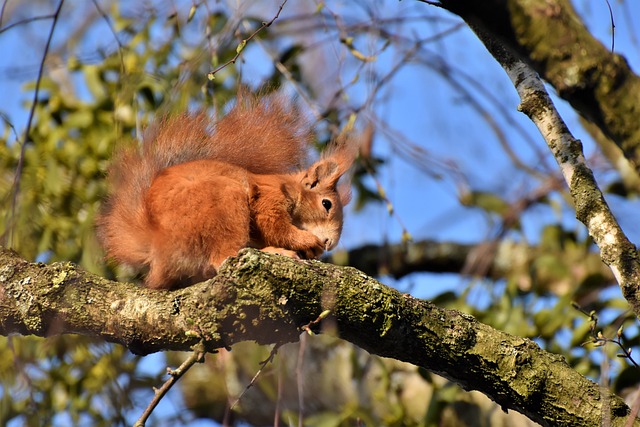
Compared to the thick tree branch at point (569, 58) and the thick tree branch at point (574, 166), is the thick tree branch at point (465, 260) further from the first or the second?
the thick tree branch at point (569, 58)

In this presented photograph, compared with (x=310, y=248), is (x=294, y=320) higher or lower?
lower

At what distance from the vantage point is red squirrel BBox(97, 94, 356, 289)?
185 cm

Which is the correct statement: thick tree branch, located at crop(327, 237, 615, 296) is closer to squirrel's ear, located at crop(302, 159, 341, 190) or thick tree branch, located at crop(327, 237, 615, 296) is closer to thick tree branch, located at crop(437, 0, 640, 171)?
squirrel's ear, located at crop(302, 159, 341, 190)

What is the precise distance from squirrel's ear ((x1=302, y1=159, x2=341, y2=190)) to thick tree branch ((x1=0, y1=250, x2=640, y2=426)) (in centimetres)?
93

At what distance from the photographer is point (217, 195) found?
1880 millimetres

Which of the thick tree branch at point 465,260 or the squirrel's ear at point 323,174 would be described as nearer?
the squirrel's ear at point 323,174

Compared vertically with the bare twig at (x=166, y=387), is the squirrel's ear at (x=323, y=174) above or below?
above

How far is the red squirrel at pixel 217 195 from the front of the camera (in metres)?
1.85

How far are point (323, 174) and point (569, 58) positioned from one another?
4.11 ft

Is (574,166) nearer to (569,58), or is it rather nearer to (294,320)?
(569,58)

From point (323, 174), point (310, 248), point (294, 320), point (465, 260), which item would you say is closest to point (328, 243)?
point (310, 248)

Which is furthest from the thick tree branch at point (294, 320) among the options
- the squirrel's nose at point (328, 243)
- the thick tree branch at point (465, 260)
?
the thick tree branch at point (465, 260)

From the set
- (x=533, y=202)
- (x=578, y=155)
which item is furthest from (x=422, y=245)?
(x=578, y=155)

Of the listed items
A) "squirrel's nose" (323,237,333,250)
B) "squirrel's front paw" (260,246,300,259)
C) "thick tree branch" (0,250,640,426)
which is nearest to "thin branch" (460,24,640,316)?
"thick tree branch" (0,250,640,426)
